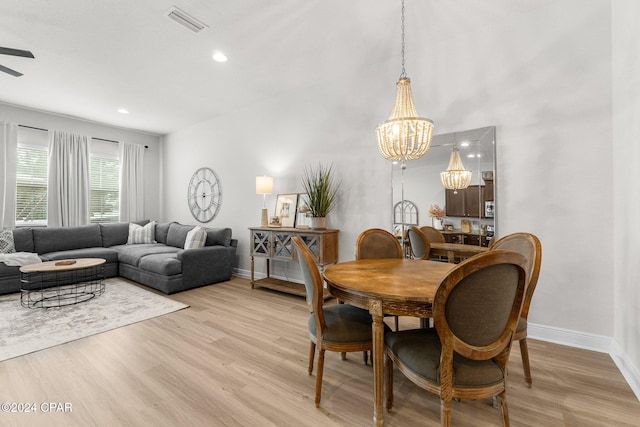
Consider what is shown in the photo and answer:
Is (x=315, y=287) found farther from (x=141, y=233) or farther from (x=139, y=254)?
(x=141, y=233)

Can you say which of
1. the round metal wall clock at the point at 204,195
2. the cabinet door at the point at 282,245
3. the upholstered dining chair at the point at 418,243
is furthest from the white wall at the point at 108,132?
the upholstered dining chair at the point at 418,243

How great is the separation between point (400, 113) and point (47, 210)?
6.03m

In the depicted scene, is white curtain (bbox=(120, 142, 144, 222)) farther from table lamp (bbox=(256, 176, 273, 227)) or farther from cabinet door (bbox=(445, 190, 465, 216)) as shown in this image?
cabinet door (bbox=(445, 190, 465, 216))

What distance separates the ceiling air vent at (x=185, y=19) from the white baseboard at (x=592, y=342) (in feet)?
13.2

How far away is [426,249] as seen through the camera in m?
2.98

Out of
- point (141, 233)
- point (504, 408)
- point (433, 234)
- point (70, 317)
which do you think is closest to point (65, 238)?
point (141, 233)

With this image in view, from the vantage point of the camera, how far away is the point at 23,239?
4273 millimetres

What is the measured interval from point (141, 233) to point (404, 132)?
5349 mm

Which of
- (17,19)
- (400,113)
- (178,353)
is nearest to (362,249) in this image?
(400,113)

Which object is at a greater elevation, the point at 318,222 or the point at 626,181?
the point at 626,181

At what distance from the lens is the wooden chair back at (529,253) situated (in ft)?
5.55

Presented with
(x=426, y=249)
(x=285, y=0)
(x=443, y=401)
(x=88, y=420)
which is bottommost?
(x=88, y=420)

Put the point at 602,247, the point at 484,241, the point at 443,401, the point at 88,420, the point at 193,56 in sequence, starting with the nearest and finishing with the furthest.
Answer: the point at 443,401 → the point at 88,420 → the point at 602,247 → the point at 484,241 → the point at 193,56

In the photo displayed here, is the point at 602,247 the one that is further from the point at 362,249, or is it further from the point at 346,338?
the point at 346,338
